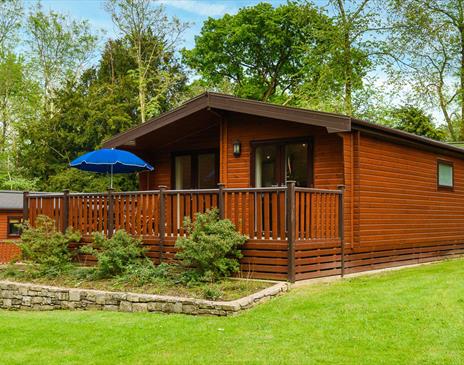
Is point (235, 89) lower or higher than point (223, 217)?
higher

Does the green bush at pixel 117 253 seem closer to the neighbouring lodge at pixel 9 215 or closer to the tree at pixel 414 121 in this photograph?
the neighbouring lodge at pixel 9 215

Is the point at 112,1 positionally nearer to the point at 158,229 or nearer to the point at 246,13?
the point at 246,13

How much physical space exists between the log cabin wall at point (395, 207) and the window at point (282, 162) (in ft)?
3.36

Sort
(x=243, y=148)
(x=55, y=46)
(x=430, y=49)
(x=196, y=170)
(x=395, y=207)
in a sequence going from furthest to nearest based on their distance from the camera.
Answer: (x=55, y=46)
(x=430, y=49)
(x=196, y=170)
(x=243, y=148)
(x=395, y=207)

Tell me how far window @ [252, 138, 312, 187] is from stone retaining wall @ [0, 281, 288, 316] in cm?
301

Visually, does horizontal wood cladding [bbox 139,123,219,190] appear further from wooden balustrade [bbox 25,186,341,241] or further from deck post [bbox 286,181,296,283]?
deck post [bbox 286,181,296,283]

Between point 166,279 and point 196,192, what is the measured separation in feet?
4.90

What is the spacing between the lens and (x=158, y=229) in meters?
9.36

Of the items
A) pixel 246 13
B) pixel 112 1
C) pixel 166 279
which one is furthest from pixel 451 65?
pixel 166 279

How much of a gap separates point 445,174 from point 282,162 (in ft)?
15.9

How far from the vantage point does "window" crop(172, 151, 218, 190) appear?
1207 cm

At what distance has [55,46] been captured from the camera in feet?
96.1

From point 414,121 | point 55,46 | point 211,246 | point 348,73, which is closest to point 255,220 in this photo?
point 211,246

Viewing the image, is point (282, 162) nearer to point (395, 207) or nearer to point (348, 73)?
point (395, 207)
